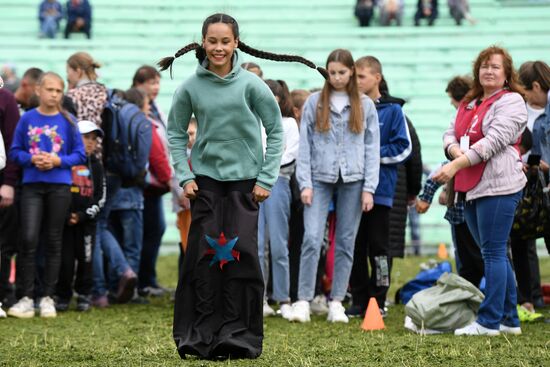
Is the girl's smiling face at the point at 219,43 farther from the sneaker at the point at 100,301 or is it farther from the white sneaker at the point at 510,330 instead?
the sneaker at the point at 100,301

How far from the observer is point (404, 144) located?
995 cm

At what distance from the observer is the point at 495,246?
8.33 meters

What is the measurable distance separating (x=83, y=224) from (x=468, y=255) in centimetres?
339

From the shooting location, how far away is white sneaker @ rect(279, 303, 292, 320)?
9734 mm

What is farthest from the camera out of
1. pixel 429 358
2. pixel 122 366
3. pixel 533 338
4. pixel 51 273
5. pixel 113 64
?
pixel 113 64

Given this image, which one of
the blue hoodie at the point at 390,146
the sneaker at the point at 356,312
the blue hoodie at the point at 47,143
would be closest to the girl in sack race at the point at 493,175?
the blue hoodie at the point at 390,146

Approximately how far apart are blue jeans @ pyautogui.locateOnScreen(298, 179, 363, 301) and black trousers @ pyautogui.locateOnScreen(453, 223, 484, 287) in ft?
3.09

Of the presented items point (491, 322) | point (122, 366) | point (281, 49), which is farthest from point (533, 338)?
point (281, 49)

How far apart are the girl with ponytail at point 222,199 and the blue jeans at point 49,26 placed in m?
17.9

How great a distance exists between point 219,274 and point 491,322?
2.39m

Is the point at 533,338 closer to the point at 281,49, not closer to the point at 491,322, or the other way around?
the point at 491,322

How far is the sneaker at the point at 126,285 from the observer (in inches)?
428

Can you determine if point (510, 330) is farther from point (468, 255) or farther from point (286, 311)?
point (286, 311)

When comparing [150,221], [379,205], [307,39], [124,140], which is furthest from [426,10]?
[379,205]
